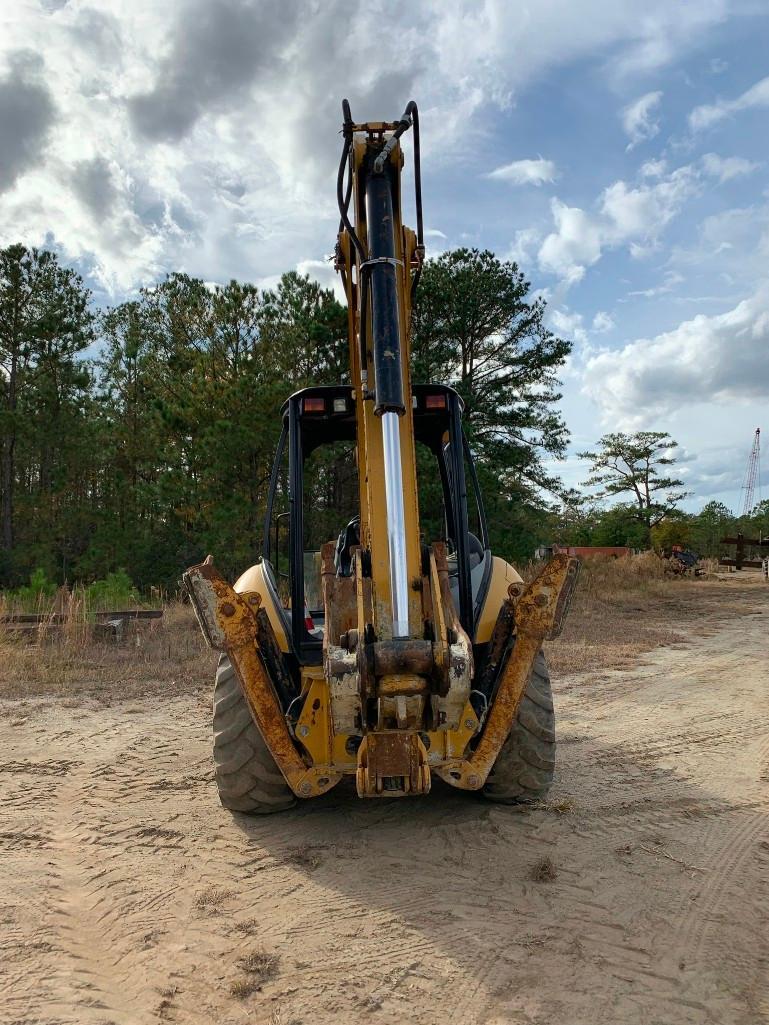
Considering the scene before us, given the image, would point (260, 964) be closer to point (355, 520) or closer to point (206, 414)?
point (355, 520)

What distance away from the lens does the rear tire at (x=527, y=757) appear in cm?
407

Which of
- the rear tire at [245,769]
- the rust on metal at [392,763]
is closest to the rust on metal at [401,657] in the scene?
the rust on metal at [392,763]

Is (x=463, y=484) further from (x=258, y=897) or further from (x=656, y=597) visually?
(x=656, y=597)

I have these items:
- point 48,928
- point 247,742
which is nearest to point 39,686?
point 247,742

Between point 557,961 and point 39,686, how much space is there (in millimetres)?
6930

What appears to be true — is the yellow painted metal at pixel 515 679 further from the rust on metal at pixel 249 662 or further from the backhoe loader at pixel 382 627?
the rust on metal at pixel 249 662

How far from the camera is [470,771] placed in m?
3.67

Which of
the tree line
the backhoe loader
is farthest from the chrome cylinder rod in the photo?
the tree line

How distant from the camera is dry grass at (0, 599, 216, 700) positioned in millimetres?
8164

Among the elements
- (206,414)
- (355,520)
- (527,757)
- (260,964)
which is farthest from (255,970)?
(206,414)

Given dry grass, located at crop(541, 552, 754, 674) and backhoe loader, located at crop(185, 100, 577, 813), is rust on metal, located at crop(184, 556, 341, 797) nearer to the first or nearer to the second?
backhoe loader, located at crop(185, 100, 577, 813)

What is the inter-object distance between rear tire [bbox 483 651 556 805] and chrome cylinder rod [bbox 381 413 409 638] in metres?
1.20

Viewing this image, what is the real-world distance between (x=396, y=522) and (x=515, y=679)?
1.02m

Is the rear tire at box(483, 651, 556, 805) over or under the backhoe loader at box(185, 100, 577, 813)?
under
